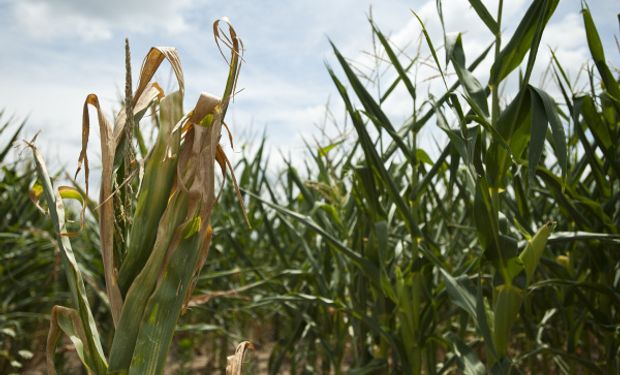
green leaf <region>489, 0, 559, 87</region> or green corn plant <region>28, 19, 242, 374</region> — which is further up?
green leaf <region>489, 0, 559, 87</region>

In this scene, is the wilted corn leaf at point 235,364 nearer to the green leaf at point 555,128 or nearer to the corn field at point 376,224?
the corn field at point 376,224

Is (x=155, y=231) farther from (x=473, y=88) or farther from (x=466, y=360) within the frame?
(x=466, y=360)

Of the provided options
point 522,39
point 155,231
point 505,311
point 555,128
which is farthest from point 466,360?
point 155,231

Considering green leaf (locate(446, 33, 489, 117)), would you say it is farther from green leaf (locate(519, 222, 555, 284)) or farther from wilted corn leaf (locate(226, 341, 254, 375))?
wilted corn leaf (locate(226, 341, 254, 375))

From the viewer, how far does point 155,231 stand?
61 centimetres

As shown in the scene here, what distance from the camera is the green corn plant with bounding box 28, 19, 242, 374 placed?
584mm

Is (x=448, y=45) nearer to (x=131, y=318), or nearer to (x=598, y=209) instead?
(x=598, y=209)

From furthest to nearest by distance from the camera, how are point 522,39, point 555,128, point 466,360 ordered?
point 466,360, point 522,39, point 555,128

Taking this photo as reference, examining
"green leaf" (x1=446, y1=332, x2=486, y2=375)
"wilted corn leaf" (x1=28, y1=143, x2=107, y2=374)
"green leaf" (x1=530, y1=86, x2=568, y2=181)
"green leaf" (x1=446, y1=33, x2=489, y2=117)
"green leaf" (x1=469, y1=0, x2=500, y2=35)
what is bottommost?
"green leaf" (x1=446, y1=332, x2=486, y2=375)

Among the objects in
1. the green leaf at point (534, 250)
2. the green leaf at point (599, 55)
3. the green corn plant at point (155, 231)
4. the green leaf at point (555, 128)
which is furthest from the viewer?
the green leaf at point (599, 55)

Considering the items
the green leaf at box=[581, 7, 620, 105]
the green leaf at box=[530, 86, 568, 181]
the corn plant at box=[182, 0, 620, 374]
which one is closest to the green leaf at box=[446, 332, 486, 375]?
the corn plant at box=[182, 0, 620, 374]

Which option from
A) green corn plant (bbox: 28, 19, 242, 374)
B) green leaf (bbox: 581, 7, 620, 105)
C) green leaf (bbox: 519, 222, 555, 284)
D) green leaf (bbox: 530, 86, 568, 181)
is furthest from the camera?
green leaf (bbox: 581, 7, 620, 105)

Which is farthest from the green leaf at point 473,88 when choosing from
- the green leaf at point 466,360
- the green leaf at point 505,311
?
the green leaf at point 466,360

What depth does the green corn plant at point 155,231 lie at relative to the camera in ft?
1.92
